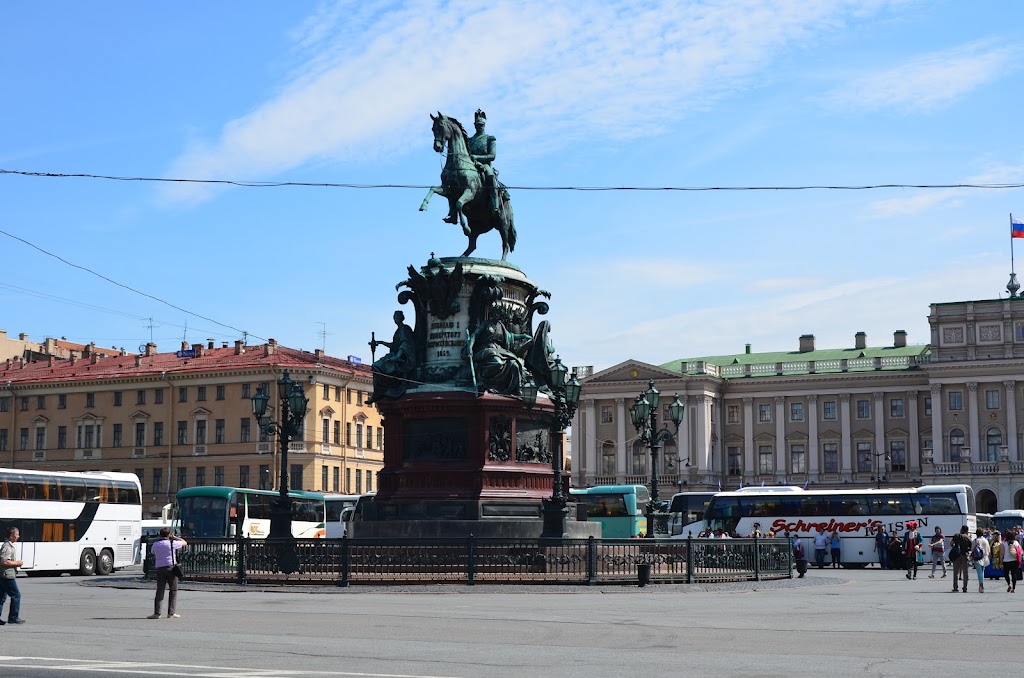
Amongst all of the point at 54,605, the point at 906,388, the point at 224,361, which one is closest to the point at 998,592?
the point at 54,605

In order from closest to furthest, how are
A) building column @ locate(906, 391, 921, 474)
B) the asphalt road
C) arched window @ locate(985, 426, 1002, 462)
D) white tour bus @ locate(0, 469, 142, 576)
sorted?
the asphalt road
white tour bus @ locate(0, 469, 142, 576)
arched window @ locate(985, 426, 1002, 462)
building column @ locate(906, 391, 921, 474)

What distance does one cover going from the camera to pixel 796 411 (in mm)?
129375

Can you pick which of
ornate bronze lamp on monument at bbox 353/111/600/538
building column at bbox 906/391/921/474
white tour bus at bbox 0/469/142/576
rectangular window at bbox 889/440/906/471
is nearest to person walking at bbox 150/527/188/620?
ornate bronze lamp on monument at bbox 353/111/600/538

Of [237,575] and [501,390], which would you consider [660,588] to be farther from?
[237,575]

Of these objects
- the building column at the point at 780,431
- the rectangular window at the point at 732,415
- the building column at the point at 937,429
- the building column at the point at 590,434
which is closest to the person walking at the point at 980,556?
the building column at the point at 937,429

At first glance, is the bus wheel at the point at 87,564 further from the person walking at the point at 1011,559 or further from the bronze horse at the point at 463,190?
the person walking at the point at 1011,559

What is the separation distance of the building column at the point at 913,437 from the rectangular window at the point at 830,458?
6698 mm

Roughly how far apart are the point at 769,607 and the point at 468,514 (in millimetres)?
10513

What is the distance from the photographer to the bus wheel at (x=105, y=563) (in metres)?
50.8

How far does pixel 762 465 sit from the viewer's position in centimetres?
13012

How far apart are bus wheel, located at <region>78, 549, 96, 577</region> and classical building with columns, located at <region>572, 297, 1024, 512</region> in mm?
78692

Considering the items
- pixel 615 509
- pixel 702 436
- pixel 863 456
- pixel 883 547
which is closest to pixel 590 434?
pixel 702 436

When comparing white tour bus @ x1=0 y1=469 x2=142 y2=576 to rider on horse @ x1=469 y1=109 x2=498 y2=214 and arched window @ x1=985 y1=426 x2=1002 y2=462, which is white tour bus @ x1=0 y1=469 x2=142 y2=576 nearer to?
Result: rider on horse @ x1=469 y1=109 x2=498 y2=214

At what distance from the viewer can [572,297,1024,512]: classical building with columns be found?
11725 cm
